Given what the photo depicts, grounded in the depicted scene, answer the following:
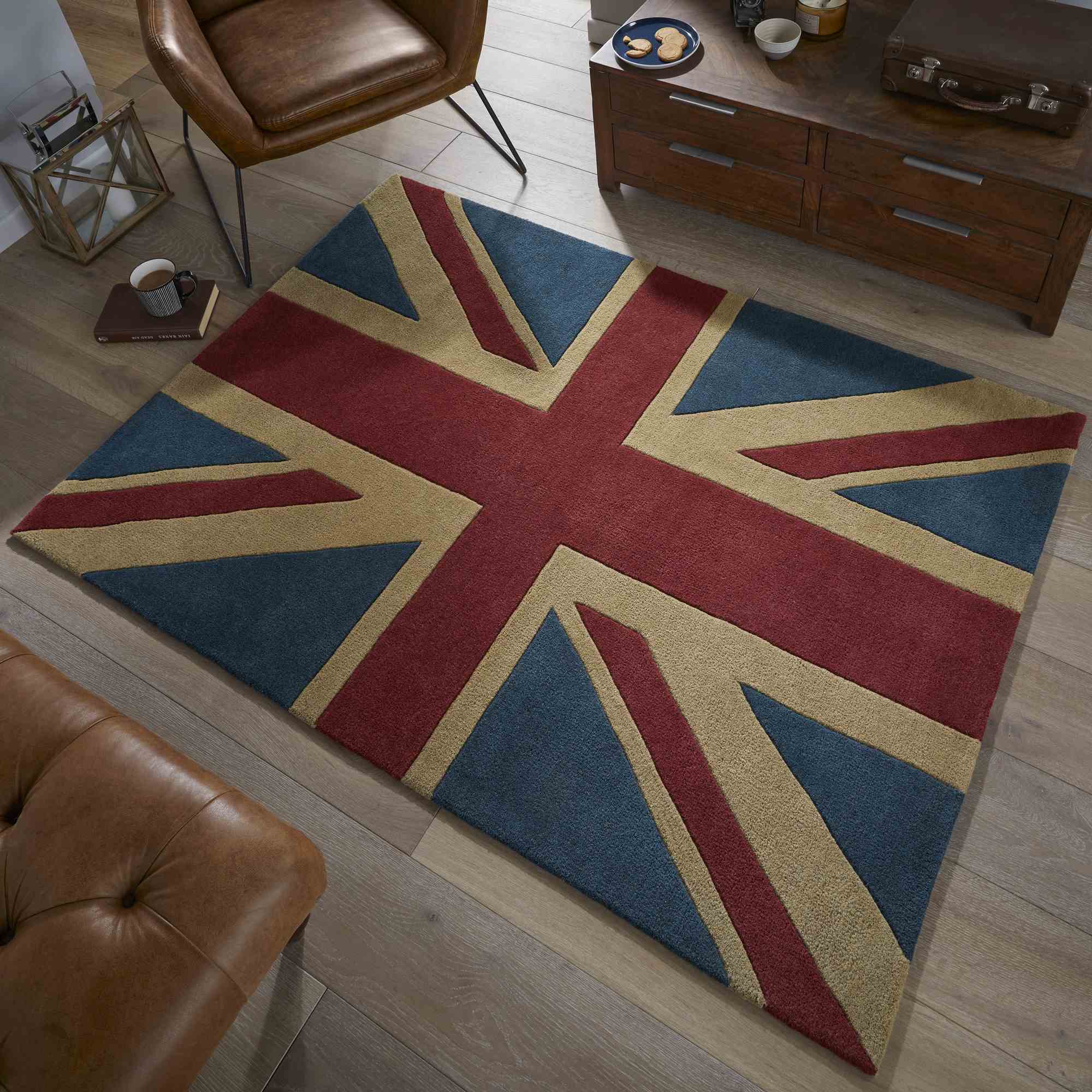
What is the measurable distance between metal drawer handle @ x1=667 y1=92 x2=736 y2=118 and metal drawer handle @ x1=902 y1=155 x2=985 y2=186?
410 mm

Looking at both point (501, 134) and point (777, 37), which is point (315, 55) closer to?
point (501, 134)

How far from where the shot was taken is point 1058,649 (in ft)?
6.15

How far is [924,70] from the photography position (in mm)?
2090

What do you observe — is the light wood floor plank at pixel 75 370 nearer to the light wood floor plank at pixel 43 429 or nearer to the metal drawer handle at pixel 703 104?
the light wood floor plank at pixel 43 429

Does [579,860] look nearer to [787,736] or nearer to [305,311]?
[787,736]

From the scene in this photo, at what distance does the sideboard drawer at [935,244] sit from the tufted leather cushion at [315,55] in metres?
1.02

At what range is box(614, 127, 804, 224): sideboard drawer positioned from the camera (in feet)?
7.84

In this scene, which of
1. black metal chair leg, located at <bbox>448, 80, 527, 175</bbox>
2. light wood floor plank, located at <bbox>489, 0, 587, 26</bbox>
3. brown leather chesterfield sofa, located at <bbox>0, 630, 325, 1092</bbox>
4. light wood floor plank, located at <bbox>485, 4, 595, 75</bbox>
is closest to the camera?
brown leather chesterfield sofa, located at <bbox>0, 630, 325, 1092</bbox>

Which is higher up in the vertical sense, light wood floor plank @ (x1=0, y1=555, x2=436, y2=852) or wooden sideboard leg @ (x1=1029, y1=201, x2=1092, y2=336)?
wooden sideboard leg @ (x1=1029, y1=201, x2=1092, y2=336)

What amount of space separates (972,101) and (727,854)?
5.20 ft

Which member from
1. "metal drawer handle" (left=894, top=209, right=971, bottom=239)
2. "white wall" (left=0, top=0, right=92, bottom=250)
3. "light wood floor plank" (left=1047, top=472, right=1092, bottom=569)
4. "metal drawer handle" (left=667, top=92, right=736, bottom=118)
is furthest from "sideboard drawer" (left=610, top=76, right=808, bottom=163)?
"white wall" (left=0, top=0, right=92, bottom=250)

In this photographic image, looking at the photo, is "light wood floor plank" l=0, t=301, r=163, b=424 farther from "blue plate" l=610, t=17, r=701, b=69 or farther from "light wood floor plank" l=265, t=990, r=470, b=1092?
"light wood floor plank" l=265, t=990, r=470, b=1092

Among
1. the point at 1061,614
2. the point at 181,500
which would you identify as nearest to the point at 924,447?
the point at 1061,614

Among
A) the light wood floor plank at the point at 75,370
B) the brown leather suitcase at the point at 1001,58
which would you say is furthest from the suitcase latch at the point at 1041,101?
the light wood floor plank at the point at 75,370
